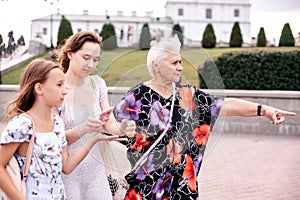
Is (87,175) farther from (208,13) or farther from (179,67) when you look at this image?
(208,13)

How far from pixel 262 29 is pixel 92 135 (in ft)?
78.6

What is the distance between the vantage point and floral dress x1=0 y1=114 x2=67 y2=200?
283cm

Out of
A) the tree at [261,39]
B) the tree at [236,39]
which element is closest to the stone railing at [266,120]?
the tree at [236,39]

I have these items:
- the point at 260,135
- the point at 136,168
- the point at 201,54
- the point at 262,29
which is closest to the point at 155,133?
the point at 136,168

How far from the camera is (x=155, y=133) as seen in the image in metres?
3.05

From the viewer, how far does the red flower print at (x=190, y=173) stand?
3143mm

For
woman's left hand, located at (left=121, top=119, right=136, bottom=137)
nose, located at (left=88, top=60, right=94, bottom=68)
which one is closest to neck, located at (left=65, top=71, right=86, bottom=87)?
nose, located at (left=88, top=60, right=94, bottom=68)

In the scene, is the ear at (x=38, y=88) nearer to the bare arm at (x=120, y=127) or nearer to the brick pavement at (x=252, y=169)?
the bare arm at (x=120, y=127)

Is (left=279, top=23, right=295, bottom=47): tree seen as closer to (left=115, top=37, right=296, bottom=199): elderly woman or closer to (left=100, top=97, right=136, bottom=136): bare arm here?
(left=115, top=37, right=296, bottom=199): elderly woman

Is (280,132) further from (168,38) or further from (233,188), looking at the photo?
(168,38)

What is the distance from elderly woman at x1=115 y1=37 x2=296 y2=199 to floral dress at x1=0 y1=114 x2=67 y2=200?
384mm

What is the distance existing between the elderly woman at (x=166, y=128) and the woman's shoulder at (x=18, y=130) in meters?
0.46

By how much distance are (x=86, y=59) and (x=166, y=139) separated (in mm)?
694

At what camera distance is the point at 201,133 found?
317 centimetres
